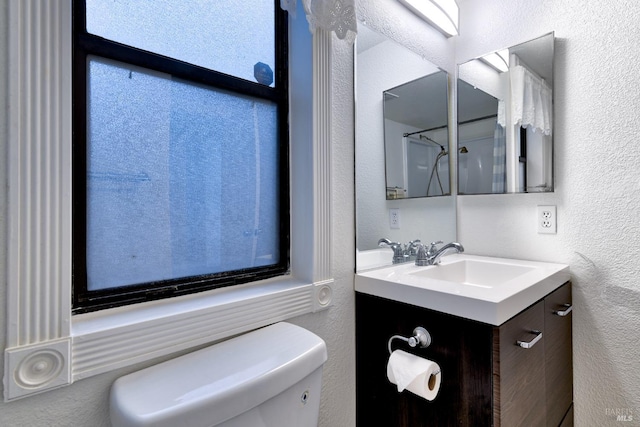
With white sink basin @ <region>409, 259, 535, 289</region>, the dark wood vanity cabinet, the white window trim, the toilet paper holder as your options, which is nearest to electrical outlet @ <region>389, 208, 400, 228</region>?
white sink basin @ <region>409, 259, 535, 289</region>

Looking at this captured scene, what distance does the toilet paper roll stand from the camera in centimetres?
84

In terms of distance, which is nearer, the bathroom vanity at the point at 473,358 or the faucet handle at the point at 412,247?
the bathroom vanity at the point at 473,358

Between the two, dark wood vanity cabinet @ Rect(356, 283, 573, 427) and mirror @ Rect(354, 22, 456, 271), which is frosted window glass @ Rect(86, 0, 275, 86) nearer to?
mirror @ Rect(354, 22, 456, 271)

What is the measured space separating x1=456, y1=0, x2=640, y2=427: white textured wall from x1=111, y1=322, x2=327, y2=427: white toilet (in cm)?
112

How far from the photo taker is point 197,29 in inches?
34.0

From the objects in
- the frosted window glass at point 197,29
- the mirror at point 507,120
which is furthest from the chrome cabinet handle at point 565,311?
the frosted window glass at point 197,29

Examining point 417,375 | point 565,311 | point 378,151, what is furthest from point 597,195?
point 417,375

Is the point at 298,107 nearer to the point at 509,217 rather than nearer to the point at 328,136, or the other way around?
the point at 328,136

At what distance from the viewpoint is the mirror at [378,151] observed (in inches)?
46.4

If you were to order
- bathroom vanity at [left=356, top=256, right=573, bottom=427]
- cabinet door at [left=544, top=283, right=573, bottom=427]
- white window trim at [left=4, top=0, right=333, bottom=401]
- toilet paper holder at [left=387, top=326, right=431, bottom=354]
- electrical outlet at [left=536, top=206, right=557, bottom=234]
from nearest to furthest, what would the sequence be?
white window trim at [left=4, top=0, right=333, bottom=401], bathroom vanity at [left=356, top=256, right=573, bottom=427], toilet paper holder at [left=387, top=326, right=431, bottom=354], cabinet door at [left=544, top=283, right=573, bottom=427], electrical outlet at [left=536, top=206, right=557, bottom=234]

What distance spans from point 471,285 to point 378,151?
619 mm

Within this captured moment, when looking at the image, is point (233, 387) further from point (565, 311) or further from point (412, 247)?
point (565, 311)

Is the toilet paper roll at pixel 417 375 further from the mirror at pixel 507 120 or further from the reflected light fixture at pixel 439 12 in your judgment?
the reflected light fixture at pixel 439 12

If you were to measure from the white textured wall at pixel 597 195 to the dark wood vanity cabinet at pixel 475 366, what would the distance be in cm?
8
